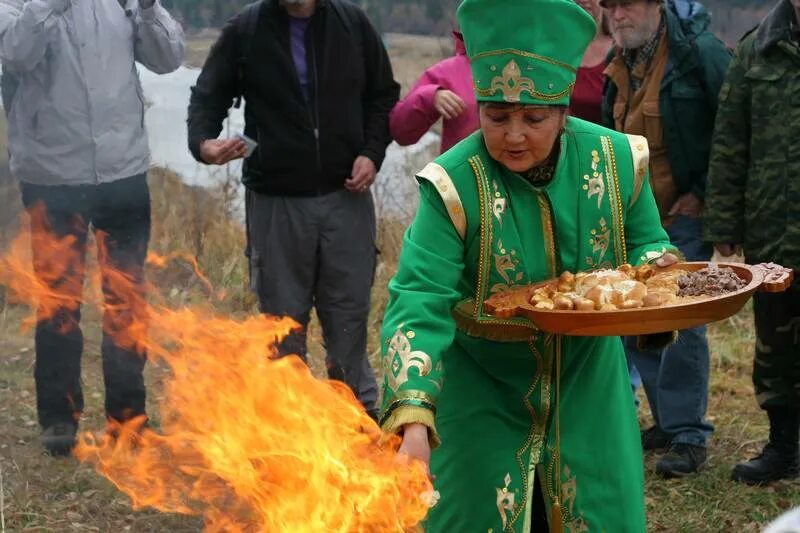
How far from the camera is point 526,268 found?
3.17 metres

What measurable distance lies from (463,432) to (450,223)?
62 centimetres

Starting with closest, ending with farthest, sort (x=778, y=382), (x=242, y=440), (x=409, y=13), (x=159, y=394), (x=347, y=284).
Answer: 1. (x=242, y=440)
2. (x=778, y=382)
3. (x=347, y=284)
4. (x=159, y=394)
5. (x=409, y=13)

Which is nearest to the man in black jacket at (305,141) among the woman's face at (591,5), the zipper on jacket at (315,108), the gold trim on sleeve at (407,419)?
the zipper on jacket at (315,108)

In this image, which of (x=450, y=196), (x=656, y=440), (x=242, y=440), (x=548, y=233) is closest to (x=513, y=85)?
(x=450, y=196)

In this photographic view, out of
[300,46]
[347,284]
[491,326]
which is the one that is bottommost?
[347,284]

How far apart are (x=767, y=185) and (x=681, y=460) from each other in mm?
1408

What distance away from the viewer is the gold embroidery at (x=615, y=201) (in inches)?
127

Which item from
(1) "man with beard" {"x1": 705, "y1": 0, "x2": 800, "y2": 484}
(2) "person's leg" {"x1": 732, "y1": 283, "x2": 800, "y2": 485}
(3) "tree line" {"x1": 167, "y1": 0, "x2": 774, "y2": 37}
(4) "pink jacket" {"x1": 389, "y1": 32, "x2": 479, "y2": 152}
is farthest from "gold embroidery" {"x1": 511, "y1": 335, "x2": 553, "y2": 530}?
(3) "tree line" {"x1": 167, "y1": 0, "x2": 774, "y2": 37}

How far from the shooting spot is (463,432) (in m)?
3.30

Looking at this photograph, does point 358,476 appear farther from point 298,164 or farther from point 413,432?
point 298,164

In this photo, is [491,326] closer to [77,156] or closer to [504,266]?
[504,266]

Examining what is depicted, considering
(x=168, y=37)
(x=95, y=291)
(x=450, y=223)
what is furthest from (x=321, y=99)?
(x=450, y=223)

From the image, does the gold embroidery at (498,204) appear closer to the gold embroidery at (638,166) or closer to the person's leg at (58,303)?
the gold embroidery at (638,166)

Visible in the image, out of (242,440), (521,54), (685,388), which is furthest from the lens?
(685,388)
